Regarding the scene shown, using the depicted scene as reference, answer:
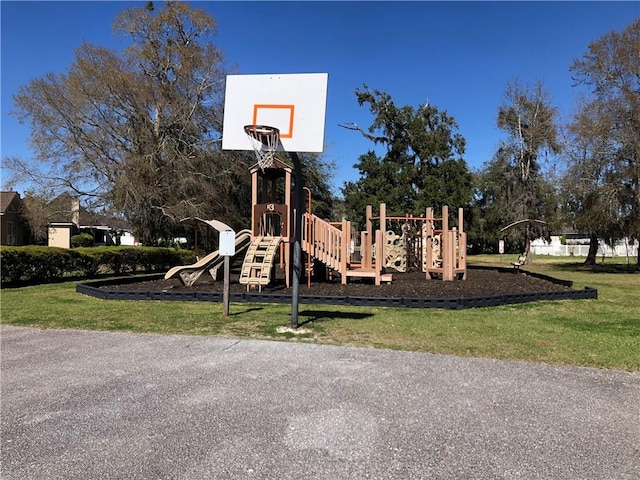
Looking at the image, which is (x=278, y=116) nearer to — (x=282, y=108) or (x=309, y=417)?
(x=282, y=108)

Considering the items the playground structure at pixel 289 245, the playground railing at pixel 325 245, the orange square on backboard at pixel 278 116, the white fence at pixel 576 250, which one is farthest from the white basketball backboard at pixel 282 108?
the white fence at pixel 576 250

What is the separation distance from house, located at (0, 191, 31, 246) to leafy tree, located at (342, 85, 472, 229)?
25.2 metres

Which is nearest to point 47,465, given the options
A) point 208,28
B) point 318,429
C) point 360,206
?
point 318,429

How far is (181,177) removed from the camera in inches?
910

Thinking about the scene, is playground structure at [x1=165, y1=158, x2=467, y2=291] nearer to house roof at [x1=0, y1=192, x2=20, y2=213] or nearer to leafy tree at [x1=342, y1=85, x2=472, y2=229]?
leafy tree at [x1=342, y1=85, x2=472, y2=229]

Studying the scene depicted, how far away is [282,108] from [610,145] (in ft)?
72.6

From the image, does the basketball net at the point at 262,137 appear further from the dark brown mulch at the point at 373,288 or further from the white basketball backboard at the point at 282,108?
the dark brown mulch at the point at 373,288

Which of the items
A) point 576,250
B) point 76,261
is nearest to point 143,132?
point 76,261

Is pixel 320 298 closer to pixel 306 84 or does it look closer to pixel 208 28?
pixel 306 84

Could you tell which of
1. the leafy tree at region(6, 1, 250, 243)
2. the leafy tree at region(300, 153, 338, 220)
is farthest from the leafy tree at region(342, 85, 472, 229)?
the leafy tree at region(6, 1, 250, 243)

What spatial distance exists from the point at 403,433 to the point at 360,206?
1175 inches

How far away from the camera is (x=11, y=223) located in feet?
120

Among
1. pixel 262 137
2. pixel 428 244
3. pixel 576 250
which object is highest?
pixel 262 137

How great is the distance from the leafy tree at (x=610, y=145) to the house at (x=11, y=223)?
120 ft
